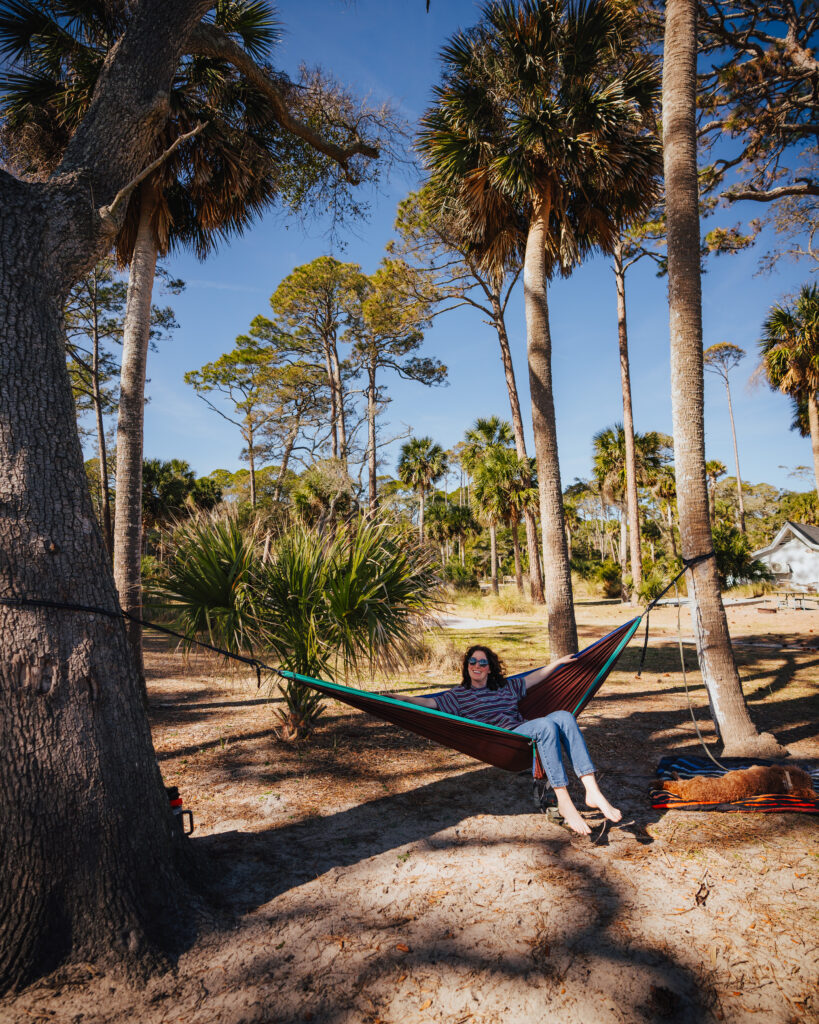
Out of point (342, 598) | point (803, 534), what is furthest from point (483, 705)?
point (803, 534)

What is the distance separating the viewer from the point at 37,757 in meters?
1.91

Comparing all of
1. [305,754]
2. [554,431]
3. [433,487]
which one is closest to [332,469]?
[433,487]

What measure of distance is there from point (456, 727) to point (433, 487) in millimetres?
26023

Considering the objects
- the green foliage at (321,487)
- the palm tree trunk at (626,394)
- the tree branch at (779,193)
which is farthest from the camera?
the green foliage at (321,487)

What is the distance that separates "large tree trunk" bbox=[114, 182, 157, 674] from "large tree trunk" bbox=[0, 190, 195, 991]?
2.72 metres

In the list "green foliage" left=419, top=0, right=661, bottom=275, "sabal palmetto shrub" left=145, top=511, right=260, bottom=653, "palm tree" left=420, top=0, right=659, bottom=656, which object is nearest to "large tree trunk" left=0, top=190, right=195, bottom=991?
"sabal palmetto shrub" left=145, top=511, right=260, bottom=653

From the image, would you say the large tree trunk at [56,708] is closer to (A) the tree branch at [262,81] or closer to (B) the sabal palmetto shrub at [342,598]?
(B) the sabal palmetto shrub at [342,598]

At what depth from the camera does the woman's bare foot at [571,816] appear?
2.74 metres

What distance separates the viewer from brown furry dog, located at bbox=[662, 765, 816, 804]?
9.88 ft

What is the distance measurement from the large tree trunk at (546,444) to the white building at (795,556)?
20513 mm

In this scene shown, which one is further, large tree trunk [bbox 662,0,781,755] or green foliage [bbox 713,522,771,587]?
green foliage [bbox 713,522,771,587]

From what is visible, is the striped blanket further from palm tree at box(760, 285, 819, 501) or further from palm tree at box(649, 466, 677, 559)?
palm tree at box(649, 466, 677, 559)

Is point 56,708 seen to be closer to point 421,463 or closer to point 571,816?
point 571,816

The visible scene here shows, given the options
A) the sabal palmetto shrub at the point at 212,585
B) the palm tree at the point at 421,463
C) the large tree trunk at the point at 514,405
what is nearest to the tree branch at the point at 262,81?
the sabal palmetto shrub at the point at 212,585
